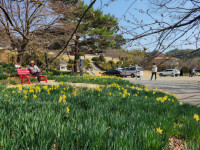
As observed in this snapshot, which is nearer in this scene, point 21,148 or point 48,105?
point 21,148

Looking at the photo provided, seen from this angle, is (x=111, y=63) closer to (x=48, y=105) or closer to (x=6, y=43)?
(x=6, y=43)

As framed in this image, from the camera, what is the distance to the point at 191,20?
2.04 meters

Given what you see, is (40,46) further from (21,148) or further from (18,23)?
(21,148)

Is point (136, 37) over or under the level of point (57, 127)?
over

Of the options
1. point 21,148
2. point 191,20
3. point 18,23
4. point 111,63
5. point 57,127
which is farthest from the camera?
point 111,63

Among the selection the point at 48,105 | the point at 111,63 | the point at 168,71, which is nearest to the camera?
the point at 48,105

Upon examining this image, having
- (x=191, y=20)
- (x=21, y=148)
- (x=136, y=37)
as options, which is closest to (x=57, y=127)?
(x=21, y=148)

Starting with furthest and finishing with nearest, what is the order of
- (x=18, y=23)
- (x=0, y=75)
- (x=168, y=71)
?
1. (x=168, y=71)
2. (x=18, y=23)
3. (x=0, y=75)

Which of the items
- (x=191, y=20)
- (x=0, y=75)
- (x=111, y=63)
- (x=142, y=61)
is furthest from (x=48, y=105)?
(x=111, y=63)

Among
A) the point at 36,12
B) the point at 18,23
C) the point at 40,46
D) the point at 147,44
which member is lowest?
the point at 147,44

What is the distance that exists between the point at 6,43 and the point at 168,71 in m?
27.8

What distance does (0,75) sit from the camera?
7.66 m

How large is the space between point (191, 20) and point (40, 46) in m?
9.43

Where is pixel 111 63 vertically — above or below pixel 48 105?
above
